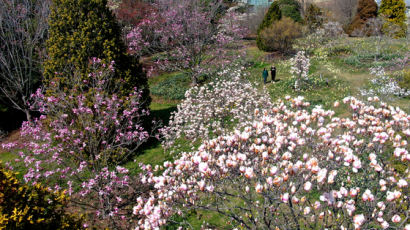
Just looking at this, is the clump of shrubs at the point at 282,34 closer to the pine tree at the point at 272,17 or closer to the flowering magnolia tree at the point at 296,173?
the pine tree at the point at 272,17

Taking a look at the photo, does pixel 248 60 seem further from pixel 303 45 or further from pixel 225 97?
pixel 225 97

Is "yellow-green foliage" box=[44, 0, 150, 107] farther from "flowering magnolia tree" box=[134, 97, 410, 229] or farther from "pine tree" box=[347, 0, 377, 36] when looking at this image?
"pine tree" box=[347, 0, 377, 36]

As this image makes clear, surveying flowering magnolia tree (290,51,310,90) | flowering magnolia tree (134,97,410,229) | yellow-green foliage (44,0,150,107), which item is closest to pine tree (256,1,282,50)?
flowering magnolia tree (290,51,310,90)

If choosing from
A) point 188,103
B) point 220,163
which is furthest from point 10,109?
point 220,163

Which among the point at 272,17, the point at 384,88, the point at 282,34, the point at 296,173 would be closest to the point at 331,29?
the point at 282,34

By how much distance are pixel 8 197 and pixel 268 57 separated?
20.2 m

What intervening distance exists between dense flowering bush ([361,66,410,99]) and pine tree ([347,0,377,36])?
1566 cm

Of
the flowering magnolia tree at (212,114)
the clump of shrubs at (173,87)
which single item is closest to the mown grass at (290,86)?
the clump of shrubs at (173,87)

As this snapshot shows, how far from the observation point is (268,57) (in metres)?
21.2

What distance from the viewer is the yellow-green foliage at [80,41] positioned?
26.6ft

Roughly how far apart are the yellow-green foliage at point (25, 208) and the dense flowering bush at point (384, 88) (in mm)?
10417

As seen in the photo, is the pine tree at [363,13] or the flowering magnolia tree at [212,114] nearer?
the flowering magnolia tree at [212,114]

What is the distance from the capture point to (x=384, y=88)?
11.6 meters

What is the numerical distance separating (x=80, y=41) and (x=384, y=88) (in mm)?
12246
